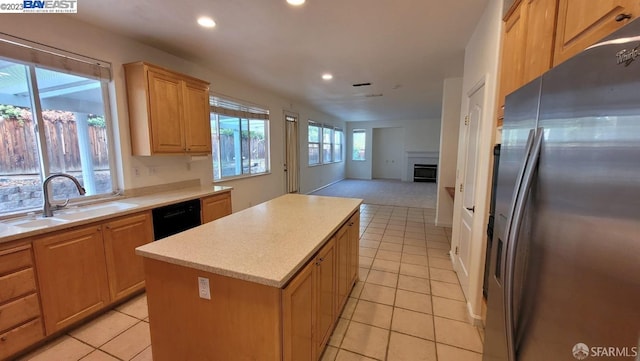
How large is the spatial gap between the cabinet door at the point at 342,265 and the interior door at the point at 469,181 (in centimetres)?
119

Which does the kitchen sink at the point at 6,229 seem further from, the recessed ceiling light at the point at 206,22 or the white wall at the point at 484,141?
the white wall at the point at 484,141

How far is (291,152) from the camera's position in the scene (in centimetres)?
655

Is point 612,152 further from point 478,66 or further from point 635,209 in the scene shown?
point 478,66

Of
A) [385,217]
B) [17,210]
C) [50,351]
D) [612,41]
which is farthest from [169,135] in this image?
[385,217]

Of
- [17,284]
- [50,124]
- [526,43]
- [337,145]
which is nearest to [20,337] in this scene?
[17,284]

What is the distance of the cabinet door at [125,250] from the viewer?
2232 millimetres

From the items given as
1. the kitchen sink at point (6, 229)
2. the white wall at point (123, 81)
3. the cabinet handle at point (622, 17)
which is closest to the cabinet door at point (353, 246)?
the cabinet handle at point (622, 17)

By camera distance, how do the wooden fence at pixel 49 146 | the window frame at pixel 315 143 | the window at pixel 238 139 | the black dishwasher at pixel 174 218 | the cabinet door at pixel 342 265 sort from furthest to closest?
1. the window frame at pixel 315 143
2. the window at pixel 238 139
3. the black dishwasher at pixel 174 218
4. the wooden fence at pixel 49 146
5. the cabinet door at pixel 342 265

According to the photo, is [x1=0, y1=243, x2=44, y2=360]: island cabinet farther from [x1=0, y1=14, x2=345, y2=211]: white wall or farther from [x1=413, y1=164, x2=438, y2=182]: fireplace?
[x1=413, y1=164, x2=438, y2=182]: fireplace

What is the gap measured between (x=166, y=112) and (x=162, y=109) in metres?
0.05

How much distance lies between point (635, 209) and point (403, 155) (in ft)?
35.5

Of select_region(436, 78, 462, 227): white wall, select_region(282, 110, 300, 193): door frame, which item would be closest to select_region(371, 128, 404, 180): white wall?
select_region(282, 110, 300, 193): door frame

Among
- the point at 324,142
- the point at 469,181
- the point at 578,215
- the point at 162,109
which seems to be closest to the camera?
the point at 578,215

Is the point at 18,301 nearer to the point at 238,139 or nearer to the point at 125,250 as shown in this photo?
the point at 125,250
